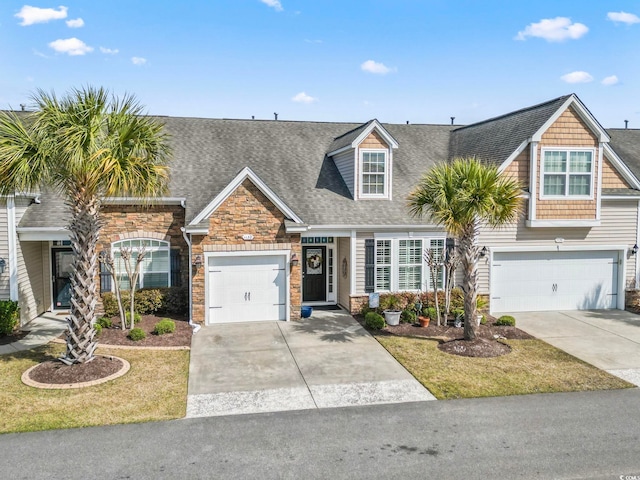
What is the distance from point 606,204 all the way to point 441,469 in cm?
1490

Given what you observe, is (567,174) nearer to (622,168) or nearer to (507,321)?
(622,168)

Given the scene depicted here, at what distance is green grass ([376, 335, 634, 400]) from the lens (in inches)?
454

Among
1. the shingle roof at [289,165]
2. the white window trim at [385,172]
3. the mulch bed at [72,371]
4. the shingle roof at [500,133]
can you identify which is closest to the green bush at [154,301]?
the shingle roof at [289,165]

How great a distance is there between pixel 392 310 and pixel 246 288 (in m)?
4.81

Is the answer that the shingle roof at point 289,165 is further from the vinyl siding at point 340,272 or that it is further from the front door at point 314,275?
the front door at point 314,275

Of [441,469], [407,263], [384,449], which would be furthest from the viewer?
[407,263]

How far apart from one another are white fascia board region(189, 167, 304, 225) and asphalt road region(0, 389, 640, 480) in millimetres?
7931

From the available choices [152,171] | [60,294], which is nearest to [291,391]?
[152,171]

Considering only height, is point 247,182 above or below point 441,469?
above

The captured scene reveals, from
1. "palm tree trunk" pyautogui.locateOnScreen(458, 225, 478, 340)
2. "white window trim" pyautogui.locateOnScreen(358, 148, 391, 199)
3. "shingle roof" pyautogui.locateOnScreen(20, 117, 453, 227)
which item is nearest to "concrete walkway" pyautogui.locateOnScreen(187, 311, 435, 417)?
"palm tree trunk" pyautogui.locateOnScreen(458, 225, 478, 340)

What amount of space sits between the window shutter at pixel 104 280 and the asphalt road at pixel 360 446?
8760mm

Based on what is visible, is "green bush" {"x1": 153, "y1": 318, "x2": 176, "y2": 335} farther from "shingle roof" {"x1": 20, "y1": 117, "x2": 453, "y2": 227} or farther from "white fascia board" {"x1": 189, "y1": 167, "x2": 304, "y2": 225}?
"shingle roof" {"x1": 20, "y1": 117, "x2": 453, "y2": 227}

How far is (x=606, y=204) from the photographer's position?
19.4m

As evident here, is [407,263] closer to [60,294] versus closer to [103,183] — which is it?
[103,183]
